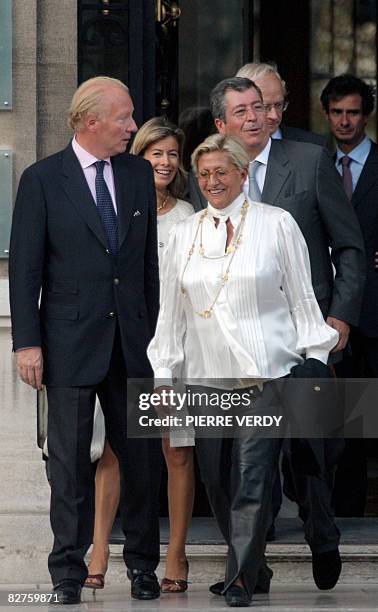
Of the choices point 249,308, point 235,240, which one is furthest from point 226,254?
point 249,308

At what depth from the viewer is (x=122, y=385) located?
23.6ft

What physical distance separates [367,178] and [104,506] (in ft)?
6.82

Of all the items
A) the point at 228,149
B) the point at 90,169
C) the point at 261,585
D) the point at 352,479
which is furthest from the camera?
the point at 352,479

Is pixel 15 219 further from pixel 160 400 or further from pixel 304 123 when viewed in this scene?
pixel 304 123

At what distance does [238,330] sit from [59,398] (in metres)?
0.75

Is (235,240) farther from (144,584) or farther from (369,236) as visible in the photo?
(369,236)

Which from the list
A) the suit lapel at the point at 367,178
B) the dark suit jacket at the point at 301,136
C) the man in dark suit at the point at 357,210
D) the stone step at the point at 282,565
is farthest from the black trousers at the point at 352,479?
the dark suit jacket at the point at 301,136

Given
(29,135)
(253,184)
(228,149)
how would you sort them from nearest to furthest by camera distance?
(228,149)
(253,184)
(29,135)

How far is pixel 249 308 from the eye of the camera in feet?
23.0

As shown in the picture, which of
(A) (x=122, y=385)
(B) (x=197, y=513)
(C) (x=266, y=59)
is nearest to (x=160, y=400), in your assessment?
(A) (x=122, y=385)

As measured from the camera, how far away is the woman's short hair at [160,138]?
784cm

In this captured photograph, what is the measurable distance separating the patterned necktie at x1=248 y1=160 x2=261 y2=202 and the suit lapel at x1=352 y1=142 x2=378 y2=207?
99cm

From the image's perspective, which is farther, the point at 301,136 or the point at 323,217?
the point at 301,136

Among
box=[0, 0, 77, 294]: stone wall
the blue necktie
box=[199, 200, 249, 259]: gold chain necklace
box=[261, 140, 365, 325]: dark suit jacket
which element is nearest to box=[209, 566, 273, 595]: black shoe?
box=[261, 140, 365, 325]: dark suit jacket
